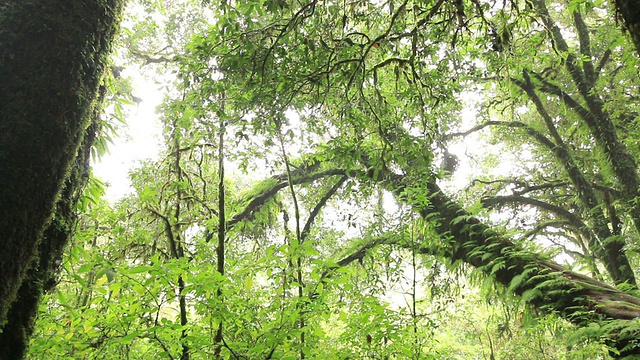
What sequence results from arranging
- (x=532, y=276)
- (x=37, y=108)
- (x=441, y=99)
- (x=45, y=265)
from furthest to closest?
(x=532, y=276) < (x=441, y=99) < (x=45, y=265) < (x=37, y=108)

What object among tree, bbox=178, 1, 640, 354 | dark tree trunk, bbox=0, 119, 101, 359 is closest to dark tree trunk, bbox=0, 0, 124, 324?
dark tree trunk, bbox=0, 119, 101, 359

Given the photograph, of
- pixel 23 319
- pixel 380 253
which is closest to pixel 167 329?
pixel 23 319

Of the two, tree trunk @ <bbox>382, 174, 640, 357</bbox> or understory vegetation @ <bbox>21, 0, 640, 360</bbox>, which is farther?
tree trunk @ <bbox>382, 174, 640, 357</bbox>

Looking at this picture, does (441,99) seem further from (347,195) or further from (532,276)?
(532,276)

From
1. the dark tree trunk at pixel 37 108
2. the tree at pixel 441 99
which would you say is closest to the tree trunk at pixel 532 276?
the tree at pixel 441 99

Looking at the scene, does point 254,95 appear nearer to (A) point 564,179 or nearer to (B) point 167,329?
(B) point 167,329

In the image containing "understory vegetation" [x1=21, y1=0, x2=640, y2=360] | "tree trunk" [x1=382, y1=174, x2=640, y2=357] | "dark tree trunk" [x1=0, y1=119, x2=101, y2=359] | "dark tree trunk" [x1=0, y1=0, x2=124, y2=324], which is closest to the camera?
"dark tree trunk" [x1=0, y1=0, x2=124, y2=324]

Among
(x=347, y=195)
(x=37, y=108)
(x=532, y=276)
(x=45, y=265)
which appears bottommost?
(x=45, y=265)

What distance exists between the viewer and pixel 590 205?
27.7 feet

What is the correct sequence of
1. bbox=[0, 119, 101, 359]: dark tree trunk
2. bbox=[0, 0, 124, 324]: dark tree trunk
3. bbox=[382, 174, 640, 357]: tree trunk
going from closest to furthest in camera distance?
bbox=[0, 0, 124, 324]: dark tree trunk
bbox=[0, 119, 101, 359]: dark tree trunk
bbox=[382, 174, 640, 357]: tree trunk

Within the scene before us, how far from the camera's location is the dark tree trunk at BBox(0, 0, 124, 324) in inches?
56.6

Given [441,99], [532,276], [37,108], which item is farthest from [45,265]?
[532,276]

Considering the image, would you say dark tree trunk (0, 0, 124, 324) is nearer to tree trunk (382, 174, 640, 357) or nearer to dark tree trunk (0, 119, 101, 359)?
dark tree trunk (0, 119, 101, 359)

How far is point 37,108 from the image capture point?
158 centimetres
